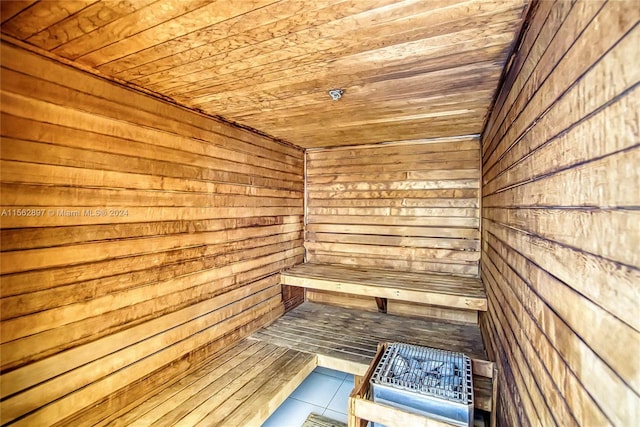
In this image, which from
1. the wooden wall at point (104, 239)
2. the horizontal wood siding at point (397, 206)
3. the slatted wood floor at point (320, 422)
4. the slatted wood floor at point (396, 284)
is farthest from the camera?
the horizontal wood siding at point (397, 206)

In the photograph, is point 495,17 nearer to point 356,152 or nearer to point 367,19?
point 367,19

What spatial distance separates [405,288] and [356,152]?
1.80 meters


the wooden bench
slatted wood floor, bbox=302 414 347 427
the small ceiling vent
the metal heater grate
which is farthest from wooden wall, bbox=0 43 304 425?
the metal heater grate

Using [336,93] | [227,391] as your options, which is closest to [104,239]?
[227,391]

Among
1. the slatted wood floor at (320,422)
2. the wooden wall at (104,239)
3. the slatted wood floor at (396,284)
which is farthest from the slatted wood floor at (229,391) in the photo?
the slatted wood floor at (396,284)

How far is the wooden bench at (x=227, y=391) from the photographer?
1.87 m

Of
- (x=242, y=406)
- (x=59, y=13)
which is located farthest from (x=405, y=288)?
(x=59, y=13)

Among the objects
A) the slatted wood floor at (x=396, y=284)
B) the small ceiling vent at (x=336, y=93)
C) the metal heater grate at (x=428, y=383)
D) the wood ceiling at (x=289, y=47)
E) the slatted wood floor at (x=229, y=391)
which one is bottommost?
the slatted wood floor at (x=229, y=391)

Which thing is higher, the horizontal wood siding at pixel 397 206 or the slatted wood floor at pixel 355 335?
the horizontal wood siding at pixel 397 206

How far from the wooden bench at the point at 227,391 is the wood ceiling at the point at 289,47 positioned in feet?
6.90

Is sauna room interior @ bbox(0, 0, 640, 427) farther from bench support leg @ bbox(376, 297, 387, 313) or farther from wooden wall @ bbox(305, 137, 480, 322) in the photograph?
bench support leg @ bbox(376, 297, 387, 313)

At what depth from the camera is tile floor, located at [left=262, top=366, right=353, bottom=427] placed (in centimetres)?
265

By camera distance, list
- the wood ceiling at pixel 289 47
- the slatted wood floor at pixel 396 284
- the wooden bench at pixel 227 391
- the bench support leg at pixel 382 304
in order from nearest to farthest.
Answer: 1. the wood ceiling at pixel 289 47
2. the wooden bench at pixel 227 391
3. the slatted wood floor at pixel 396 284
4. the bench support leg at pixel 382 304

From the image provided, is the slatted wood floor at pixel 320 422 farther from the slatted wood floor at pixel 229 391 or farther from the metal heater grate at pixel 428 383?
the metal heater grate at pixel 428 383
